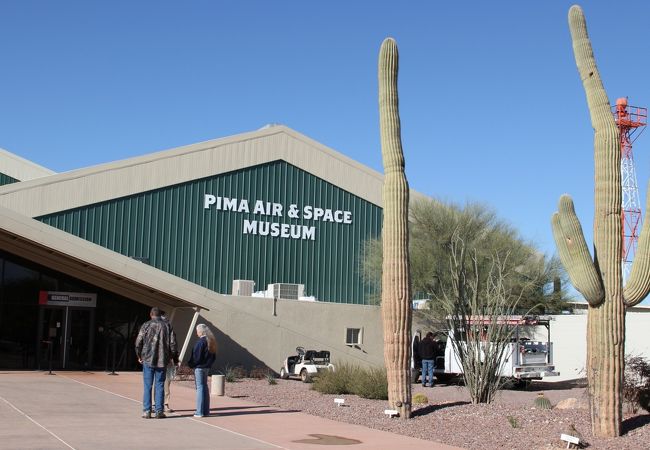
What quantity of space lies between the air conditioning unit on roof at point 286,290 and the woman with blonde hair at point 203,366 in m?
17.5

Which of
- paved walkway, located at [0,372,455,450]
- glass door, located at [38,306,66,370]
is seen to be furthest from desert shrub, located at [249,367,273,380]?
paved walkway, located at [0,372,455,450]

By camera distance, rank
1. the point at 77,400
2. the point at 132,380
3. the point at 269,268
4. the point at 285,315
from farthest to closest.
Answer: the point at 269,268 → the point at 285,315 → the point at 132,380 → the point at 77,400

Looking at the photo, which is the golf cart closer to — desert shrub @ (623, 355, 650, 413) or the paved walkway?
the paved walkway

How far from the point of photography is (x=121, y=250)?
104 feet

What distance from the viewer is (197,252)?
33.6m

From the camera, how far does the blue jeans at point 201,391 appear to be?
13.8 meters

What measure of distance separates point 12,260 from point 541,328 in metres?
19.9

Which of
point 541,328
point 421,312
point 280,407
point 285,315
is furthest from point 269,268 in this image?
point 280,407

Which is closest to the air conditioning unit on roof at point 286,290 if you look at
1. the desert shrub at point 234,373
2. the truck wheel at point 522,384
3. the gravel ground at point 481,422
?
the desert shrub at point 234,373

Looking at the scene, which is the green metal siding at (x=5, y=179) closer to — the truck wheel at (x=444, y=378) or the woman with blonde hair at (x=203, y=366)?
the truck wheel at (x=444, y=378)

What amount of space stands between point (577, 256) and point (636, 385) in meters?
3.72

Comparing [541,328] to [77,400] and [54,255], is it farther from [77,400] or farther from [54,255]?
[77,400]

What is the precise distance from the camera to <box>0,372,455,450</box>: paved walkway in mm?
11047

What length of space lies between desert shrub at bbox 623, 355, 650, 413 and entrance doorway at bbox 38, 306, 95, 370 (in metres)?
18.7
